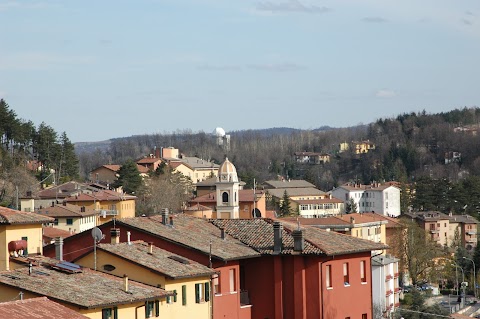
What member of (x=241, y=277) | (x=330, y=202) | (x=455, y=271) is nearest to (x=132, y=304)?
(x=241, y=277)

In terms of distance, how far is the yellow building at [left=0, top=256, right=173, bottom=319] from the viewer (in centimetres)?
3212

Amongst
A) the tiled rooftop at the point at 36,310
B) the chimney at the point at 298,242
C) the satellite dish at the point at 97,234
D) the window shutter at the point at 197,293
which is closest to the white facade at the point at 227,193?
the chimney at the point at 298,242

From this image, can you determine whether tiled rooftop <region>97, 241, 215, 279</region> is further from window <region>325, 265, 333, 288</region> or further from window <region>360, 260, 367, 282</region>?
window <region>360, 260, 367, 282</region>

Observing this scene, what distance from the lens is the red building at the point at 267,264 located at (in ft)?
141

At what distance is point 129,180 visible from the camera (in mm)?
126312

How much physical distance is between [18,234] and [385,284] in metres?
42.1

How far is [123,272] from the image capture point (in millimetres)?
38562

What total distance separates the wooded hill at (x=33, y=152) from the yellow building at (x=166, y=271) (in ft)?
219

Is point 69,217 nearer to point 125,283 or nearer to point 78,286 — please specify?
point 125,283

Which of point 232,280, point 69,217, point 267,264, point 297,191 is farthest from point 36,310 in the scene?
point 297,191

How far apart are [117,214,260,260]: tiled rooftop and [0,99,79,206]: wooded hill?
61018mm

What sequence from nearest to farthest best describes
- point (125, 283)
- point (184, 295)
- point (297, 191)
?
point (125, 283), point (184, 295), point (297, 191)

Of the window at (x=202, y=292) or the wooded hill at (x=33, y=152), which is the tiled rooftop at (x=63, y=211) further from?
the window at (x=202, y=292)

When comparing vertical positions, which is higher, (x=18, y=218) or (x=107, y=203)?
(x=18, y=218)
